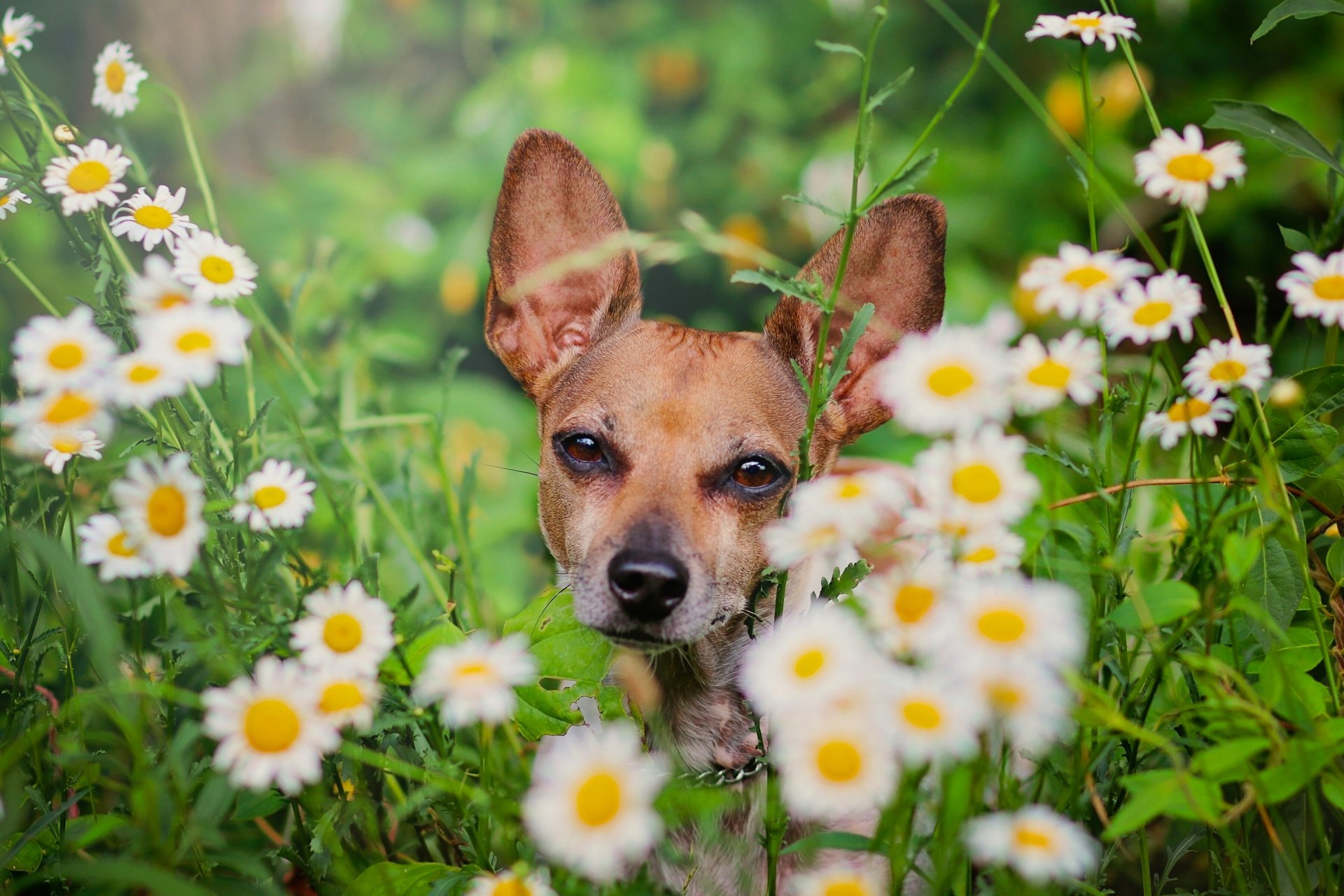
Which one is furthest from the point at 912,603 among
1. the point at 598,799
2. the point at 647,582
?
the point at 647,582

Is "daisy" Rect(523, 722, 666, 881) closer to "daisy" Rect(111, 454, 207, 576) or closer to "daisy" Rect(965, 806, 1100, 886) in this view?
"daisy" Rect(965, 806, 1100, 886)

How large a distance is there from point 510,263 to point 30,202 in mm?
1033

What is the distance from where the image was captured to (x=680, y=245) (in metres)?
1.17

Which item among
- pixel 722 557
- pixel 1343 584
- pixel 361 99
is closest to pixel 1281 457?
pixel 1343 584

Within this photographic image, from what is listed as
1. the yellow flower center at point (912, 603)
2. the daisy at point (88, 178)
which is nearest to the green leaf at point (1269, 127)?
the yellow flower center at point (912, 603)

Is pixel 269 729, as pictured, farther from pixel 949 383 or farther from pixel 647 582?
pixel 647 582

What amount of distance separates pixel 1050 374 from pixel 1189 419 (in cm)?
33

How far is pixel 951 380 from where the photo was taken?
1.01m

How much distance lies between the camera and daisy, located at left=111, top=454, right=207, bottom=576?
1070 millimetres

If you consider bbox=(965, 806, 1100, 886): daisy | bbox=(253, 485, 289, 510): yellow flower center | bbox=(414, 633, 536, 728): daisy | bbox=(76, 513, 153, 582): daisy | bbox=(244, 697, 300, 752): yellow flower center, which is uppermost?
bbox=(76, 513, 153, 582): daisy

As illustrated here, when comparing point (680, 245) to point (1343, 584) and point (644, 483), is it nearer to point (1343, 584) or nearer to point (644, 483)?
point (644, 483)

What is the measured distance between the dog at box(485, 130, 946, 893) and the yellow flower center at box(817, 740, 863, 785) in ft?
3.22

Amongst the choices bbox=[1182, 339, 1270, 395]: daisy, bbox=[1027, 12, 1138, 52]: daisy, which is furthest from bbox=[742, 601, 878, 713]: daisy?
bbox=[1027, 12, 1138, 52]: daisy

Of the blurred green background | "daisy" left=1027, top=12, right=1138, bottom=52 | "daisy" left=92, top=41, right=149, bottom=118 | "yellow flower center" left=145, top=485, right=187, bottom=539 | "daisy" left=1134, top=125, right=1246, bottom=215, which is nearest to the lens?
"yellow flower center" left=145, top=485, right=187, bottom=539
